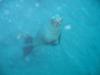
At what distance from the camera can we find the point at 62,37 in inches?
86.7

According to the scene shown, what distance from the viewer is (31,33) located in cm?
215

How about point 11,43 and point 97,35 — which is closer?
point 11,43

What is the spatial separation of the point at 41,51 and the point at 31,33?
0.20m

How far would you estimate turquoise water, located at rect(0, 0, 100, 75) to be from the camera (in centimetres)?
210

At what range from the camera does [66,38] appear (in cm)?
221

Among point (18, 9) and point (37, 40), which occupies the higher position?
point (18, 9)

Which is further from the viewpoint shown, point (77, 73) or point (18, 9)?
point (77, 73)

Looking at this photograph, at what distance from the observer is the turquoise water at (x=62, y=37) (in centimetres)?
210

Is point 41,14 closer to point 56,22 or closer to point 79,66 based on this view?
point 56,22

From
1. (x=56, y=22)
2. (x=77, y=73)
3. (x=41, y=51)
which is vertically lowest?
(x=77, y=73)

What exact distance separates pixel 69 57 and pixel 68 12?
1.44 ft

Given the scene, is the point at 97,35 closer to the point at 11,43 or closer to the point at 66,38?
the point at 66,38

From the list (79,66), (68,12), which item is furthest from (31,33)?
(79,66)

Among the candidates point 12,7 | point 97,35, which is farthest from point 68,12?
point 12,7
